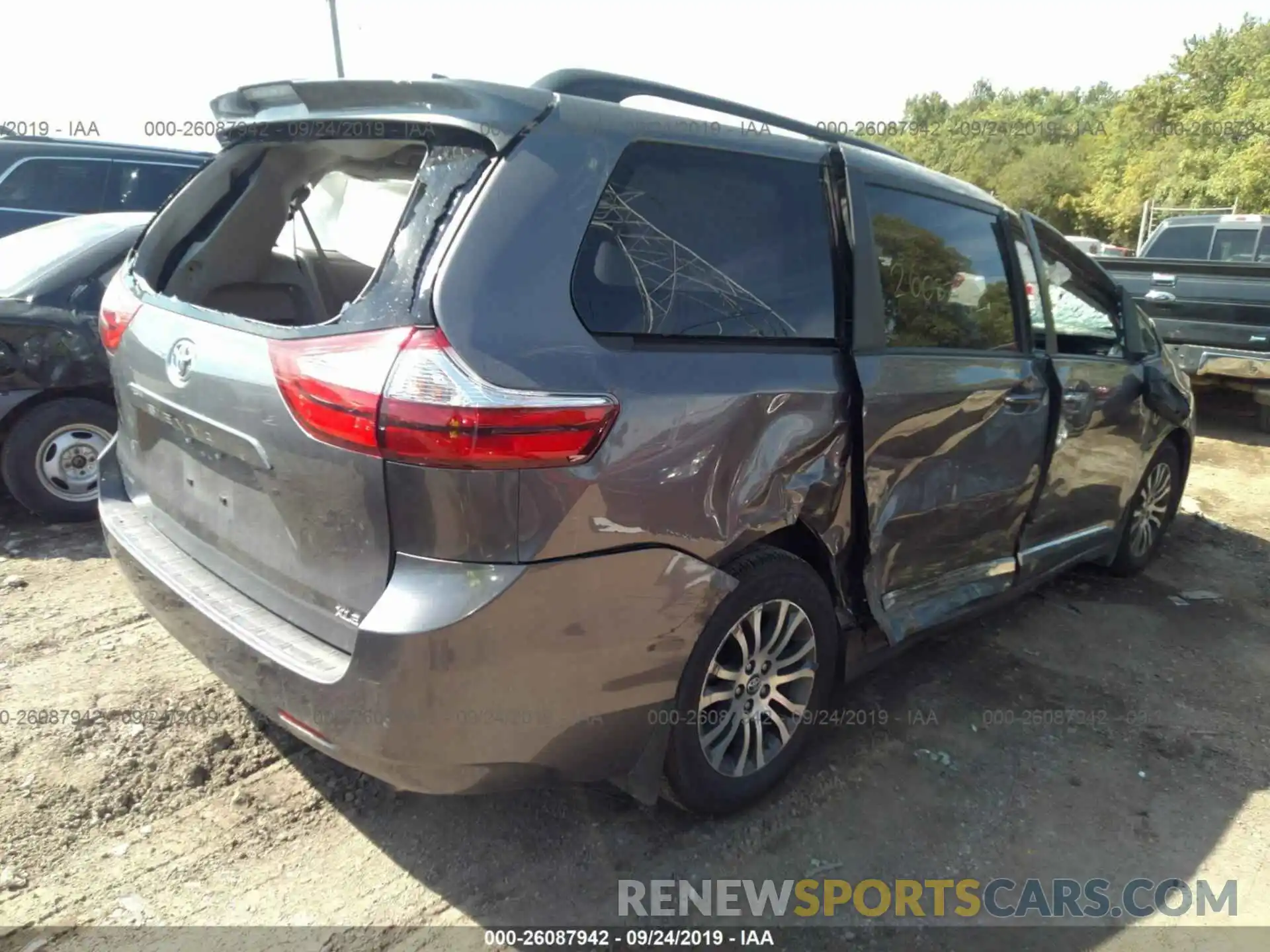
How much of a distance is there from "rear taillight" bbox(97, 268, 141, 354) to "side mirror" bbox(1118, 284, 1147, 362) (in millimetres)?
4068

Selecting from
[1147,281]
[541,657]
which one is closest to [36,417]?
[541,657]

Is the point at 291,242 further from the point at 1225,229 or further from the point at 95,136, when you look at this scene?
the point at 1225,229

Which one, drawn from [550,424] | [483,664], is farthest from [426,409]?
[483,664]

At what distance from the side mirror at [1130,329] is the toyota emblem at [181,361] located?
12.9 ft

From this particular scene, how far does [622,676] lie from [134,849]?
1431mm

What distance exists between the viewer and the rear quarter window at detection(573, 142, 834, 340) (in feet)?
7.05

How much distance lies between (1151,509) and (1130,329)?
3.53 feet

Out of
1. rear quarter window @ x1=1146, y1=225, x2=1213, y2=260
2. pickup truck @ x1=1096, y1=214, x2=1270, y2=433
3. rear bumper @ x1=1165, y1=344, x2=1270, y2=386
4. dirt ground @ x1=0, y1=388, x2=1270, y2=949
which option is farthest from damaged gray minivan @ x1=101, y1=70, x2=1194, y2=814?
rear quarter window @ x1=1146, y1=225, x2=1213, y2=260

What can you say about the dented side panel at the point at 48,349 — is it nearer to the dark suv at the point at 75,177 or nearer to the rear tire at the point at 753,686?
the rear tire at the point at 753,686

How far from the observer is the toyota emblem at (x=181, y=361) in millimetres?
2301

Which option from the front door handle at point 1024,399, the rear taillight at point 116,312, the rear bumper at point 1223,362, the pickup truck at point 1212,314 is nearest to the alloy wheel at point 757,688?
the front door handle at point 1024,399

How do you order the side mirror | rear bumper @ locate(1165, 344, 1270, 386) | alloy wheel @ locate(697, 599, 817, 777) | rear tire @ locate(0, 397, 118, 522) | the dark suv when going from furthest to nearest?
the dark suv < rear bumper @ locate(1165, 344, 1270, 386) < rear tire @ locate(0, 397, 118, 522) < the side mirror < alloy wheel @ locate(697, 599, 817, 777)

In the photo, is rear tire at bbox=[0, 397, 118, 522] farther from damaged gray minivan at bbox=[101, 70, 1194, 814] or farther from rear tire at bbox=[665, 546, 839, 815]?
rear tire at bbox=[665, 546, 839, 815]

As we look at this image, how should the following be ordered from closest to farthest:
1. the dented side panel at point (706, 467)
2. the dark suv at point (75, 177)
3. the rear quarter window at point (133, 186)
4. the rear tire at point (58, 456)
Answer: the dented side panel at point (706, 467) < the rear tire at point (58, 456) < the dark suv at point (75, 177) < the rear quarter window at point (133, 186)
